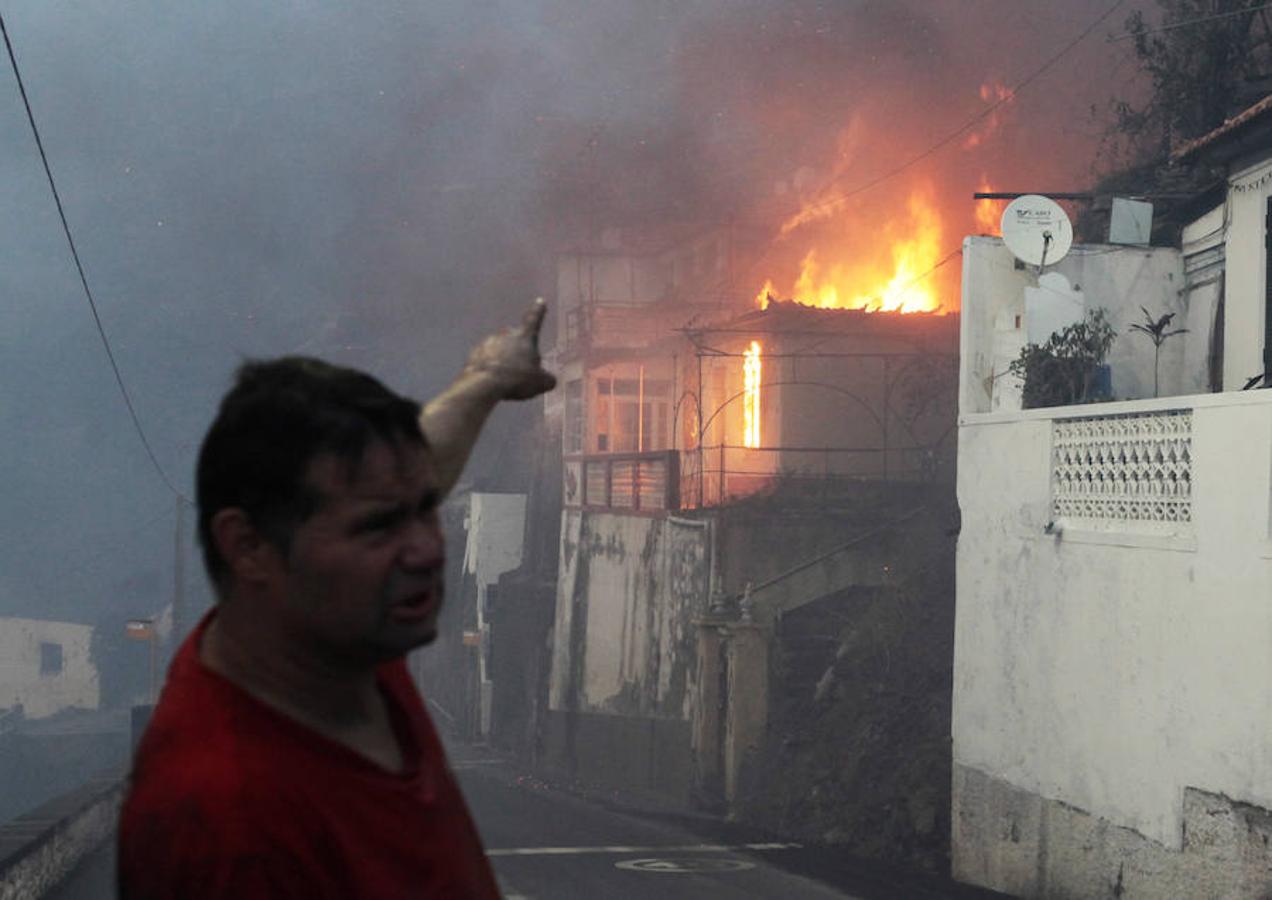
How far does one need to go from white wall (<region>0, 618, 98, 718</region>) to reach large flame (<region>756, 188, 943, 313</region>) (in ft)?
104

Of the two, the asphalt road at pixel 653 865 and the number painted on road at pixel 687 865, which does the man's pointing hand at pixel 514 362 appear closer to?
the asphalt road at pixel 653 865

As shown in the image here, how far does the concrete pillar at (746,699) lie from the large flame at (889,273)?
14846 millimetres

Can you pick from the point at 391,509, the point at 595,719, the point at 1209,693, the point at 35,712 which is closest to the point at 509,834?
the point at 1209,693

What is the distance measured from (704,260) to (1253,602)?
32988mm

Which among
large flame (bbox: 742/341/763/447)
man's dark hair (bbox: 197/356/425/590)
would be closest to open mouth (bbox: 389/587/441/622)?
man's dark hair (bbox: 197/356/425/590)

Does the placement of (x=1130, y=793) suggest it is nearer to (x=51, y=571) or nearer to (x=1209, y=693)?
(x=1209, y=693)

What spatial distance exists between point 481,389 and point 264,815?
1184mm

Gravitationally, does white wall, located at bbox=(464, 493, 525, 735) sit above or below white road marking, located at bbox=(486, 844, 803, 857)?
above

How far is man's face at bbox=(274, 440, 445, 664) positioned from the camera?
180cm

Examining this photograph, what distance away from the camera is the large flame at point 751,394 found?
30406 mm

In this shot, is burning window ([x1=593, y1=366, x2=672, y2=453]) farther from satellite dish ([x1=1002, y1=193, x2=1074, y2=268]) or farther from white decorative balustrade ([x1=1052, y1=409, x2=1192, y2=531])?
white decorative balustrade ([x1=1052, y1=409, x2=1192, y2=531])

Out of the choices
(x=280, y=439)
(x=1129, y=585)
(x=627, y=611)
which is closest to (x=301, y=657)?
(x=280, y=439)

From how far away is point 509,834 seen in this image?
1830cm

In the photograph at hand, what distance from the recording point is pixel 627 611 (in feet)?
100
